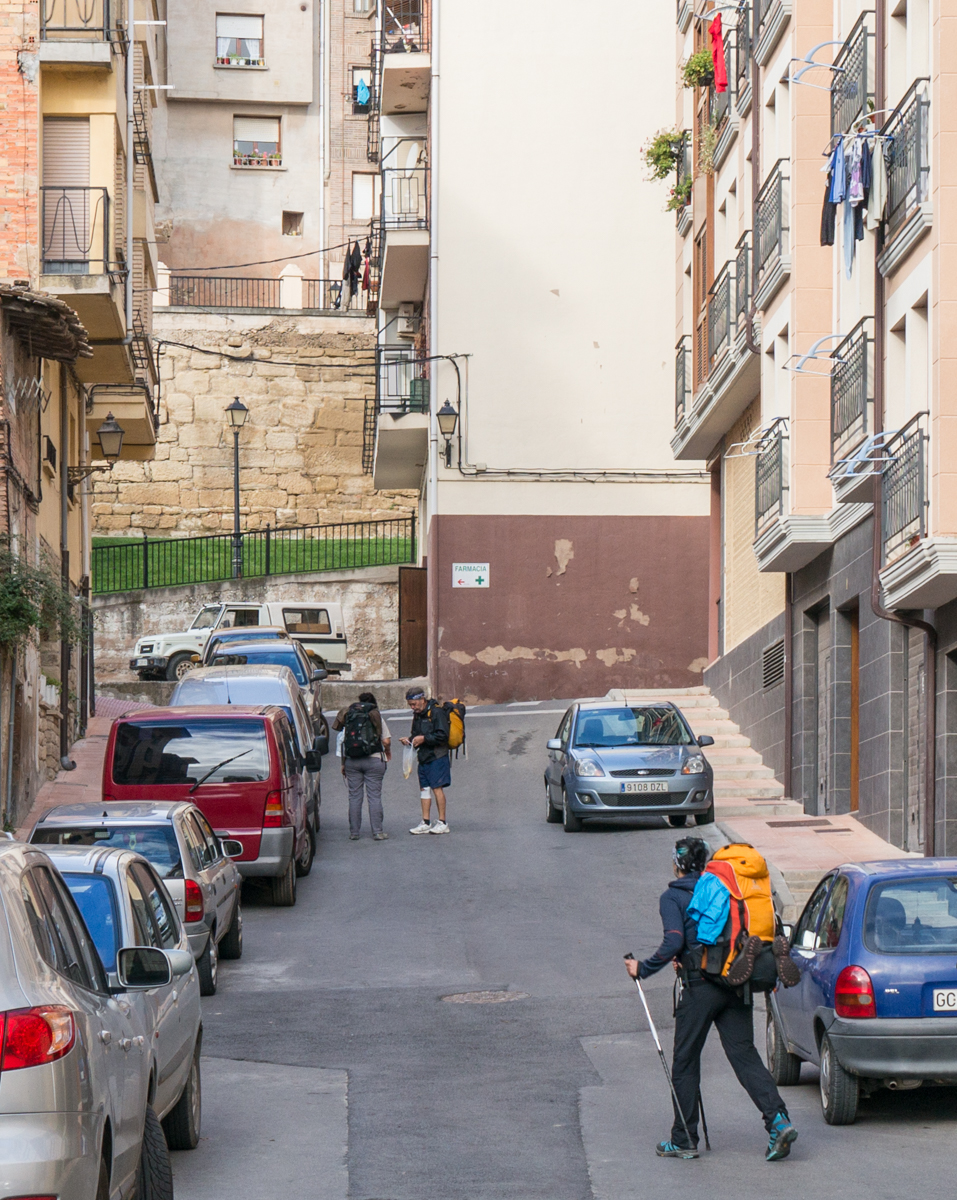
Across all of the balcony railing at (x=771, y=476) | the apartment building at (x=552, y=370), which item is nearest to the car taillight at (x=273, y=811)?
the balcony railing at (x=771, y=476)

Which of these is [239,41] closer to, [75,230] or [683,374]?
[683,374]

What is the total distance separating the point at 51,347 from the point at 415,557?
1102 inches

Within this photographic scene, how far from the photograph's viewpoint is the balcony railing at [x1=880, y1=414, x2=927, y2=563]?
711 inches

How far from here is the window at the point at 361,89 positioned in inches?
2306

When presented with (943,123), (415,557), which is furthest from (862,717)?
(415,557)

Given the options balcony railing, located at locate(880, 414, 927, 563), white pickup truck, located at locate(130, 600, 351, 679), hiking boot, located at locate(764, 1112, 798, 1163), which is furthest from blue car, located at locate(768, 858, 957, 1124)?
white pickup truck, located at locate(130, 600, 351, 679)

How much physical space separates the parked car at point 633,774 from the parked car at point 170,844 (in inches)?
318

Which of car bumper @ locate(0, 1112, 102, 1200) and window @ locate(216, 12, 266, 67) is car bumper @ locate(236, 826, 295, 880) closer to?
car bumper @ locate(0, 1112, 102, 1200)

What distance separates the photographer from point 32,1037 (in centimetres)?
548

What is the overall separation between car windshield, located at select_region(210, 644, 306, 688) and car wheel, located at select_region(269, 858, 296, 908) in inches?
522

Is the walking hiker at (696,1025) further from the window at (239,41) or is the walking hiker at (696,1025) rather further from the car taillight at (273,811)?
the window at (239,41)

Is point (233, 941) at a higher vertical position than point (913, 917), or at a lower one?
lower

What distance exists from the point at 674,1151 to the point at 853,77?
599 inches

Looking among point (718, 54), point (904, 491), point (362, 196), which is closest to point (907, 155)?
point (904, 491)
